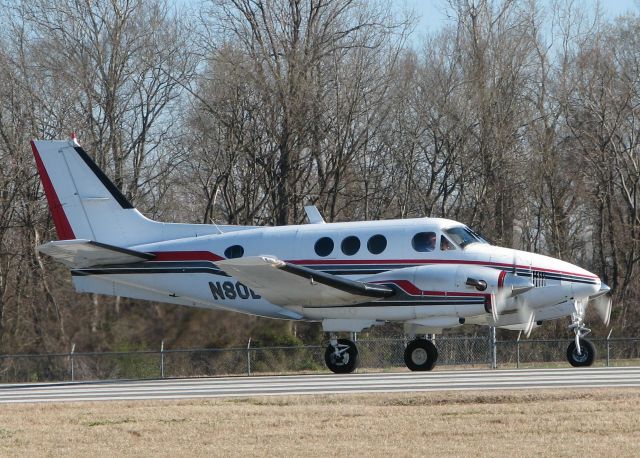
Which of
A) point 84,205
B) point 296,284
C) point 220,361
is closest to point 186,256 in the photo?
point 84,205

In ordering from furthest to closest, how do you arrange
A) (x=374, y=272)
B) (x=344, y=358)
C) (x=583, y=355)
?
(x=344, y=358) < (x=374, y=272) < (x=583, y=355)

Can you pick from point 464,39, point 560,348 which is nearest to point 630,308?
point 560,348

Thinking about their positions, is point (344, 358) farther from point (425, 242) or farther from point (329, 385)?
point (329, 385)

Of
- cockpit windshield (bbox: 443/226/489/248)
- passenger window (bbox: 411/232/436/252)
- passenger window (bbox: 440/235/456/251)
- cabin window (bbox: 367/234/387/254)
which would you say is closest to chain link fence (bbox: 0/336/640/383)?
cabin window (bbox: 367/234/387/254)

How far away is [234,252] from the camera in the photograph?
27453 millimetres

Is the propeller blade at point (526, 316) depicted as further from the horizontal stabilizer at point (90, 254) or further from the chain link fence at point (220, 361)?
the horizontal stabilizer at point (90, 254)

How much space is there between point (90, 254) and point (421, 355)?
331 inches

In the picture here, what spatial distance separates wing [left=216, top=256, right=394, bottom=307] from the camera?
2469cm

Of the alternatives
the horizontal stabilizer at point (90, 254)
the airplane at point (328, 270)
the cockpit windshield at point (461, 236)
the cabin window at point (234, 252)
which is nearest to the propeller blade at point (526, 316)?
the airplane at point (328, 270)

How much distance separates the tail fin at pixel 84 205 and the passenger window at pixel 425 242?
21.1ft

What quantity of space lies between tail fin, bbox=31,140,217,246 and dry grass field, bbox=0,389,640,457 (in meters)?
9.40

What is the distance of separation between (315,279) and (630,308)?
2214 centimetres

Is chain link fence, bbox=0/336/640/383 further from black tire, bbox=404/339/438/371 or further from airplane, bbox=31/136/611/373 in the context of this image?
black tire, bbox=404/339/438/371

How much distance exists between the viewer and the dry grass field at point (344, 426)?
14.6 meters
